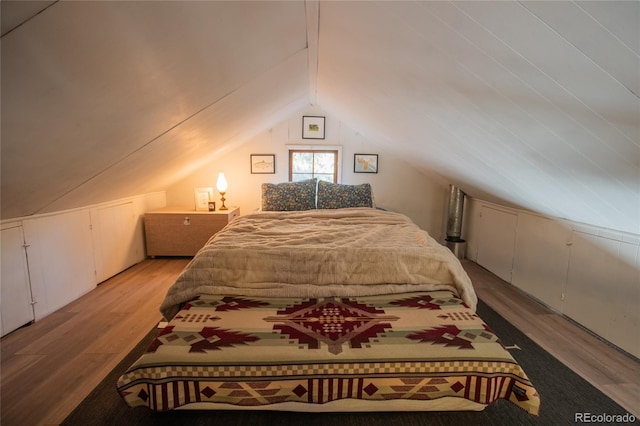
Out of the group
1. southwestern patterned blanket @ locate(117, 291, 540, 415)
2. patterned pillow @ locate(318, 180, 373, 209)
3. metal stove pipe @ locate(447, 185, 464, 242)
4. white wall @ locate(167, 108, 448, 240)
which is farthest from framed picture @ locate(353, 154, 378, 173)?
southwestern patterned blanket @ locate(117, 291, 540, 415)

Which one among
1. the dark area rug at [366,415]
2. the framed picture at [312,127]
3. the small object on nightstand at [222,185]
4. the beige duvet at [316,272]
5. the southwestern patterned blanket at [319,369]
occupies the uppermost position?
the framed picture at [312,127]

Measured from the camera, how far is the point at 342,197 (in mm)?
3482

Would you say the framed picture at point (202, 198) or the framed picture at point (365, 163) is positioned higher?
the framed picture at point (365, 163)

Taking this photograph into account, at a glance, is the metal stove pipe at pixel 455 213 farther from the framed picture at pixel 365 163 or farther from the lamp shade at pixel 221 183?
the lamp shade at pixel 221 183

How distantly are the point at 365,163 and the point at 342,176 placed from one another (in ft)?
1.18

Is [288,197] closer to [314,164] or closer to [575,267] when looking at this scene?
[314,164]

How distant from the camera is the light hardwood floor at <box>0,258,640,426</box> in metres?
1.41

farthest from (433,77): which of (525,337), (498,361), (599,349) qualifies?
(599,349)

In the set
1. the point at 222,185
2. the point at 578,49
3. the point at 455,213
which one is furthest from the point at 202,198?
the point at 578,49

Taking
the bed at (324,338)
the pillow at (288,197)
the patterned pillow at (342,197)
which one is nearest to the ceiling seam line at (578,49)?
the bed at (324,338)

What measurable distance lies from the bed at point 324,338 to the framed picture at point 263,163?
7.13ft

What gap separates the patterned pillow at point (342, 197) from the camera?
3463 mm

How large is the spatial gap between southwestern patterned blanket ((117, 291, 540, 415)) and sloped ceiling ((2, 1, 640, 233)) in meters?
0.97

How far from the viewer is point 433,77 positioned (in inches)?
53.9
